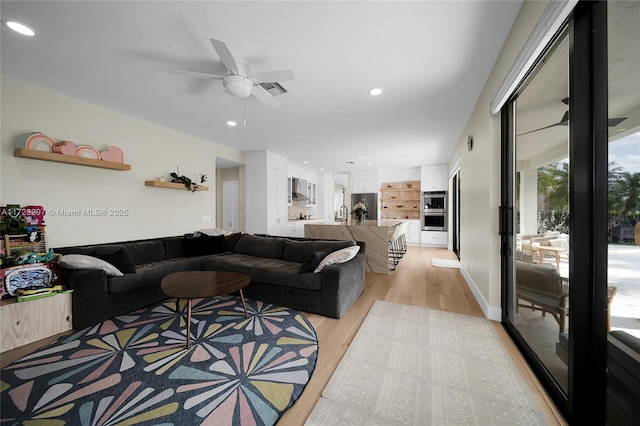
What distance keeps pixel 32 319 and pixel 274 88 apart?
3.34 meters

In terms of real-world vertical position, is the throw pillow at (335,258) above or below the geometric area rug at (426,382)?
above

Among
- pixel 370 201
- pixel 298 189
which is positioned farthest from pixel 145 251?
pixel 370 201

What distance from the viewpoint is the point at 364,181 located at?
27.9ft

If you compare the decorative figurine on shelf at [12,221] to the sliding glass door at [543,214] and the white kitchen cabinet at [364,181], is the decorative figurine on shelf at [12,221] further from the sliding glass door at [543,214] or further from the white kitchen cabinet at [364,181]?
the white kitchen cabinet at [364,181]

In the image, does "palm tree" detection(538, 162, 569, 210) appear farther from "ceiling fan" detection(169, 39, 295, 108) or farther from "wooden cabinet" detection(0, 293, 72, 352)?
"wooden cabinet" detection(0, 293, 72, 352)

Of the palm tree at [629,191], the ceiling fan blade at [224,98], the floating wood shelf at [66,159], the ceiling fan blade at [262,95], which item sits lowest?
the palm tree at [629,191]

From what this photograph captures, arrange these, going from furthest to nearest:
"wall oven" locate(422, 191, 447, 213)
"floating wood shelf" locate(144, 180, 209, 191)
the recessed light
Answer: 1. "wall oven" locate(422, 191, 447, 213)
2. "floating wood shelf" locate(144, 180, 209, 191)
3. the recessed light

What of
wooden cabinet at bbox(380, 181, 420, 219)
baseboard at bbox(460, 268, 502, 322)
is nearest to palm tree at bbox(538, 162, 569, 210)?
baseboard at bbox(460, 268, 502, 322)

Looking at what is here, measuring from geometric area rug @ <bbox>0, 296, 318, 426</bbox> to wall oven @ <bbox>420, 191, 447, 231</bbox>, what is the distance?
633cm

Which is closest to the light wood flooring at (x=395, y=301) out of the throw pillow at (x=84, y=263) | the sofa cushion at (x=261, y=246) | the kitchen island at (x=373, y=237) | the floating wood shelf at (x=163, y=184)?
the kitchen island at (x=373, y=237)

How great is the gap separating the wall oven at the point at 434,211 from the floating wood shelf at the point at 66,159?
7.56m

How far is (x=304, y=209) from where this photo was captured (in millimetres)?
8156

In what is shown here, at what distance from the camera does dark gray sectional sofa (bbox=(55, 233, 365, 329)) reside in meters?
2.44

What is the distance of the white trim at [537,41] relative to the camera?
1209 millimetres
